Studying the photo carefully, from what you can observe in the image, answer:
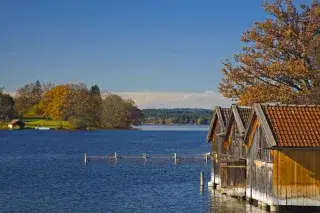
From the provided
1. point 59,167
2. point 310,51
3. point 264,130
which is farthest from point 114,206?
point 59,167

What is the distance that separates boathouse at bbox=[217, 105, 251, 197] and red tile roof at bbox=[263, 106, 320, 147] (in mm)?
4800

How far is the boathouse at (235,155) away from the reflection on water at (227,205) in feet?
2.10

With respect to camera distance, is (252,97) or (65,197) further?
(252,97)

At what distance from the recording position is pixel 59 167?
8294cm

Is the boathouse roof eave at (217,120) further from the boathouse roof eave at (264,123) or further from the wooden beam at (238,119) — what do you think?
the boathouse roof eave at (264,123)

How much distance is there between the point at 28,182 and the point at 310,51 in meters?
31.8

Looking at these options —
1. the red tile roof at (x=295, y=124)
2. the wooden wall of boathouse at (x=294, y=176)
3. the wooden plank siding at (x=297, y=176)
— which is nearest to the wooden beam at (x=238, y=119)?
the red tile roof at (x=295, y=124)

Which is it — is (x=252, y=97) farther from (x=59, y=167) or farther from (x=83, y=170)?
(x=59, y=167)

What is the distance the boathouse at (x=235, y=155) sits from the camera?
143 ft

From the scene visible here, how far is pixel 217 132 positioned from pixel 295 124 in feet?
49.2

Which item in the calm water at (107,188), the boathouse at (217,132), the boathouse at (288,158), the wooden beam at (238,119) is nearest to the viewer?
the boathouse at (288,158)

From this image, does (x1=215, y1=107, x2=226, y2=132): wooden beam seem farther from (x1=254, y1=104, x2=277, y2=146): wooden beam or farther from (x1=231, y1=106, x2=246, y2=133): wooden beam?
(x1=254, y1=104, x2=277, y2=146): wooden beam

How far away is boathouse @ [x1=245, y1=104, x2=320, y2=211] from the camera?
36.0 meters

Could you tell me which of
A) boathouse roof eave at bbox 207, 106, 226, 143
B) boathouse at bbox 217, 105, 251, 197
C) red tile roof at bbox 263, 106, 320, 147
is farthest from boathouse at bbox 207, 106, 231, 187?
red tile roof at bbox 263, 106, 320, 147
